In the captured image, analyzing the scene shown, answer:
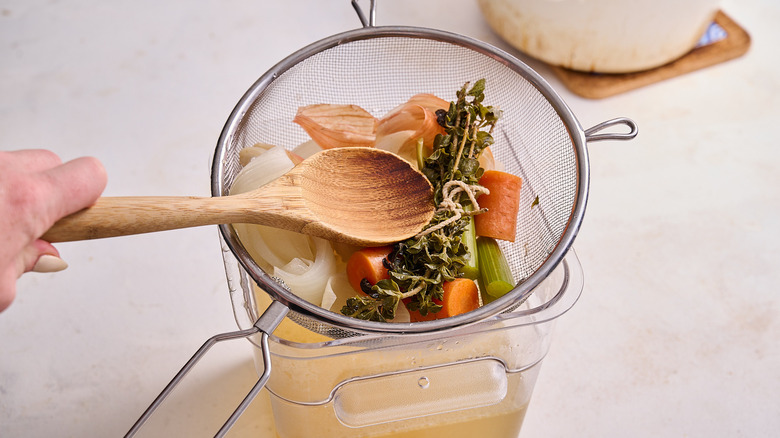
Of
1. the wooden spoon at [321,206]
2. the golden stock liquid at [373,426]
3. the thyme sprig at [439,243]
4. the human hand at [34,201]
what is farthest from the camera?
the golden stock liquid at [373,426]

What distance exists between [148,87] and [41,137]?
1.05 feet

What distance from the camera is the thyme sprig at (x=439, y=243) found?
0.98 metres

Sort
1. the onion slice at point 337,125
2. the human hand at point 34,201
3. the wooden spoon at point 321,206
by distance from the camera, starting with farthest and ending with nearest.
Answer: the onion slice at point 337,125 < the wooden spoon at point 321,206 < the human hand at point 34,201

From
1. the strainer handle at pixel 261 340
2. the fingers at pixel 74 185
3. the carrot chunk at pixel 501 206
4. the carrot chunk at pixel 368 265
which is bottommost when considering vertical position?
the carrot chunk at pixel 501 206

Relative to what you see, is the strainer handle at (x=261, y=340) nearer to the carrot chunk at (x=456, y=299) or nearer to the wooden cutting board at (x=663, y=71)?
the carrot chunk at (x=456, y=299)

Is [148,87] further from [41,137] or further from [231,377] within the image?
[231,377]

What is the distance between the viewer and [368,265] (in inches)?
40.1

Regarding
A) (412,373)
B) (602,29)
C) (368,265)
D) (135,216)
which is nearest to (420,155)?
(368,265)

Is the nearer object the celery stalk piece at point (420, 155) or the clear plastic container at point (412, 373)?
the clear plastic container at point (412, 373)

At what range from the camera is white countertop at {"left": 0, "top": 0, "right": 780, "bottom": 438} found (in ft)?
4.42

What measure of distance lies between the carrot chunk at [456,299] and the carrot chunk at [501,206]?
0.13m

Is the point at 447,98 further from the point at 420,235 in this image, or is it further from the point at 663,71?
the point at 663,71

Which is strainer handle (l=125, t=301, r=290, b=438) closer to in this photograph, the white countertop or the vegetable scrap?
the vegetable scrap

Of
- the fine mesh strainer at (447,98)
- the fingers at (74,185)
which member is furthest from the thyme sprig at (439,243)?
the fingers at (74,185)
